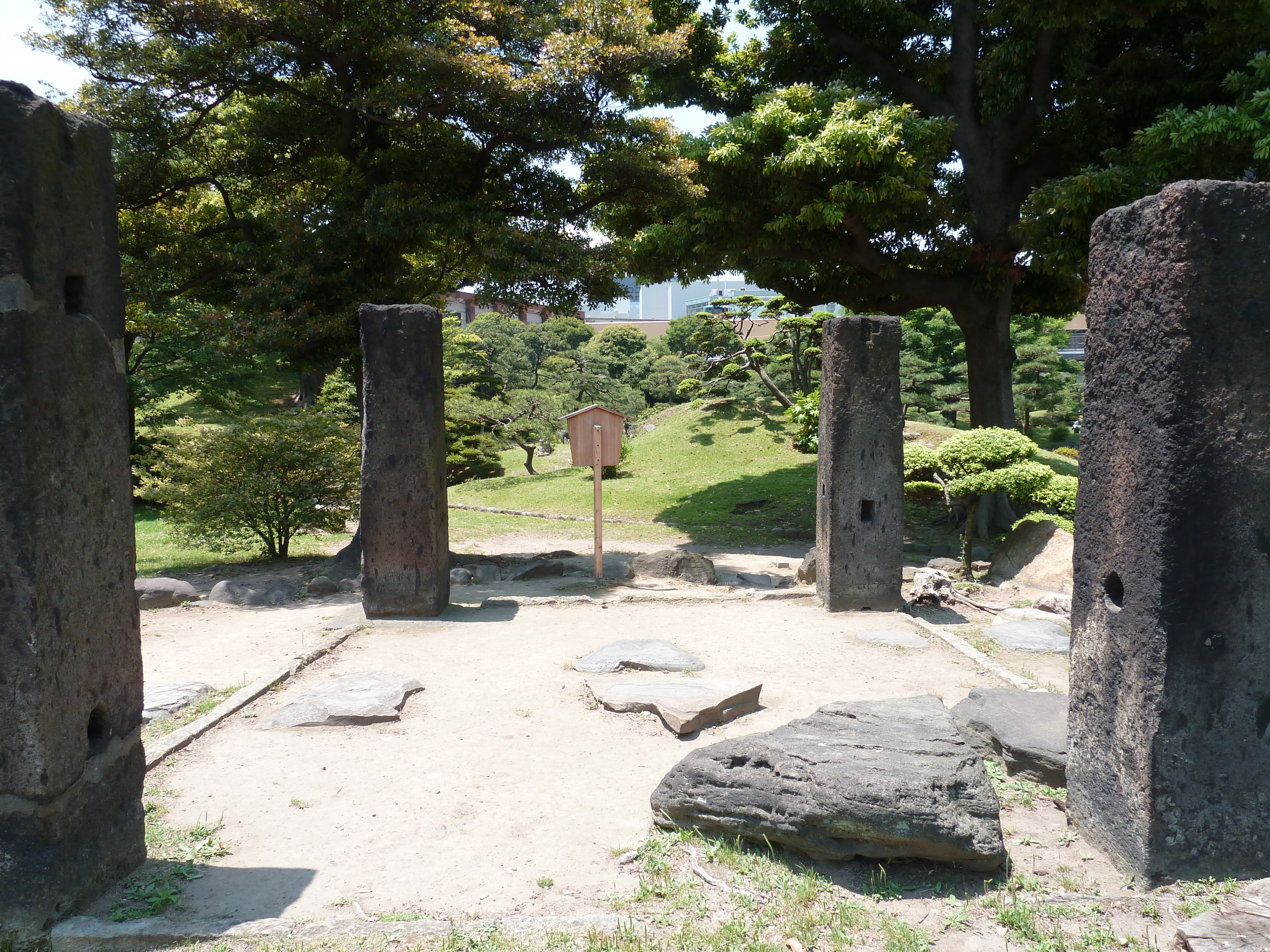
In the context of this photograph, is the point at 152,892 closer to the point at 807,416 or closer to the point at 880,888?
the point at 880,888

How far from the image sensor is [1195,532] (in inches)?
129

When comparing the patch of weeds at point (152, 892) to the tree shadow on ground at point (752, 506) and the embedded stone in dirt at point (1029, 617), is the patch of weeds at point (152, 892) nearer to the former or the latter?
the embedded stone in dirt at point (1029, 617)

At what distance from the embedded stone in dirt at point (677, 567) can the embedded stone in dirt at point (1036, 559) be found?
3392 millimetres

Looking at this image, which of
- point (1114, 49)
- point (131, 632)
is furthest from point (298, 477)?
point (1114, 49)

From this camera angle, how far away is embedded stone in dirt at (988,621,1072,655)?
23.7 feet

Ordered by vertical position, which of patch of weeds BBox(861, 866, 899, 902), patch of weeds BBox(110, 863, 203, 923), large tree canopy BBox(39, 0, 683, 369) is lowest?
patch of weeds BBox(861, 866, 899, 902)

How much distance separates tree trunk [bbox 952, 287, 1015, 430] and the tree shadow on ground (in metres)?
3.62

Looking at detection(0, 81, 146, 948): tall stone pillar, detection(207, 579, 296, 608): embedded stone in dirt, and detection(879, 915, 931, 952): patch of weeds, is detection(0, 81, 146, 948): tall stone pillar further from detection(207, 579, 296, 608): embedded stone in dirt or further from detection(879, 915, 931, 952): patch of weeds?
detection(207, 579, 296, 608): embedded stone in dirt

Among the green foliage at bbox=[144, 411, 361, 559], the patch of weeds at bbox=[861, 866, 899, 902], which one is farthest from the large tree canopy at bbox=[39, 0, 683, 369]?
the patch of weeds at bbox=[861, 866, 899, 902]

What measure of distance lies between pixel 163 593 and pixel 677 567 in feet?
19.1

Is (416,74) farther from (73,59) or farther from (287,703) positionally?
(287,703)

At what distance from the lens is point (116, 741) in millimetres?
3570

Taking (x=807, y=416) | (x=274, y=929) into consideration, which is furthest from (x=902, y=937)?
(x=807, y=416)

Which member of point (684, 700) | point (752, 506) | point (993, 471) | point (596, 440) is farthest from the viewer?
point (752, 506)
